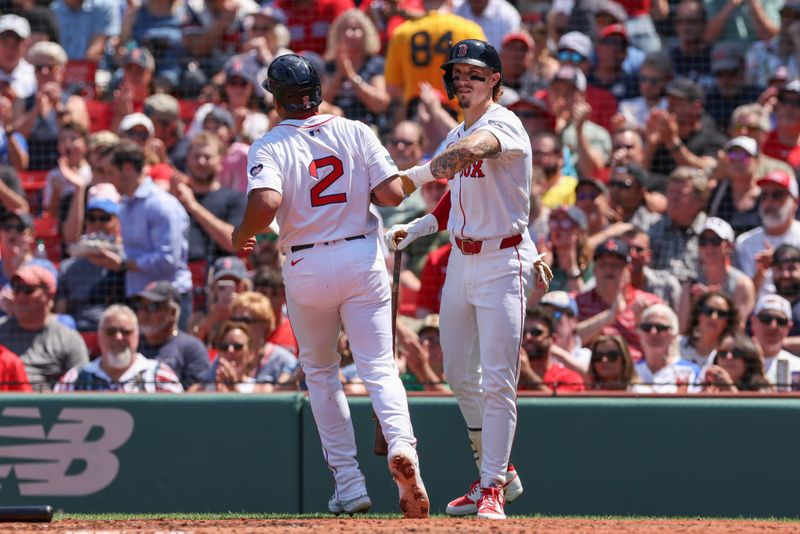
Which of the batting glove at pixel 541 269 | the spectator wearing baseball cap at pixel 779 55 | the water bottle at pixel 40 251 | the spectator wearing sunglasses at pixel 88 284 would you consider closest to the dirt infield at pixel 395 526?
the batting glove at pixel 541 269

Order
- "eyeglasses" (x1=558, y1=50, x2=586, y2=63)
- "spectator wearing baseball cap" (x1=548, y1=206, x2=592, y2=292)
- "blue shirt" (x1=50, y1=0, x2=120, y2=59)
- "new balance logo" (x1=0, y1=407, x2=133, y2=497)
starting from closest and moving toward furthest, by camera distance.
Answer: "new balance logo" (x1=0, y1=407, x2=133, y2=497) < "spectator wearing baseball cap" (x1=548, y1=206, x2=592, y2=292) < "eyeglasses" (x1=558, y1=50, x2=586, y2=63) < "blue shirt" (x1=50, y1=0, x2=120, y2=59)

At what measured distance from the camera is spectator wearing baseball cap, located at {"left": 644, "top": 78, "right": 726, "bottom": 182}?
33.8 feet

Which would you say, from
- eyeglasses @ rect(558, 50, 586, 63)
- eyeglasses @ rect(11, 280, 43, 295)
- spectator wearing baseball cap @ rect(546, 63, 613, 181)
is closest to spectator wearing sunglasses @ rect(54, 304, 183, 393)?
eyeglasses @ rect(11, 280, 43, 295)

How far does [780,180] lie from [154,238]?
430 centimetres

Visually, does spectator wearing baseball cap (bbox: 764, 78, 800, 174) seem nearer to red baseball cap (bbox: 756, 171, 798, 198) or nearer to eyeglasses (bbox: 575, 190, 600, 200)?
red baseball cap (bbox: 756, 171, 798, 198)

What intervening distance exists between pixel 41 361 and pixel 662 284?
13.5 feet

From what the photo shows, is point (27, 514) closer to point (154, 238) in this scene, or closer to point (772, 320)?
point (154, 238)

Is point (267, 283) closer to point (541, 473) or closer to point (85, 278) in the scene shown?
point (85, 278)

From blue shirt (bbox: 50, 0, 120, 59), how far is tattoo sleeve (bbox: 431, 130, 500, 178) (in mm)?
7972

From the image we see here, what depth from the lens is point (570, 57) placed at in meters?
11.2

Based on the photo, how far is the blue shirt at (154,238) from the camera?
935 cm

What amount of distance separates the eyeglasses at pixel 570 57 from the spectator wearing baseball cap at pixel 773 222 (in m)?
2.39

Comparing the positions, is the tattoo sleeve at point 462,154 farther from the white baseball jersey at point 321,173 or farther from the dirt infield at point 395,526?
the dirt infield at point 395,526

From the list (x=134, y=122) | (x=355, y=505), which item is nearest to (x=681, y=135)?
(x=134, y=122)
